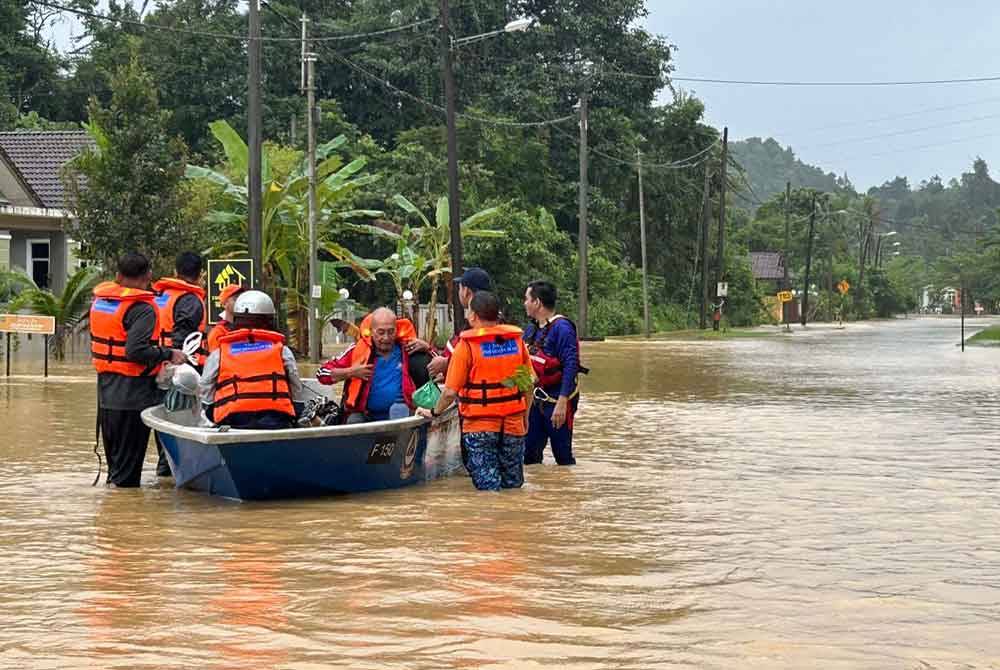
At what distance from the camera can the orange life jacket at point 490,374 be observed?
11.9 meters

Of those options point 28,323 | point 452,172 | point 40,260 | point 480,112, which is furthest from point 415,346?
point 480,112

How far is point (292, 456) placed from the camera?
11.1 metres

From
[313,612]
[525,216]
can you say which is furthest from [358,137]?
[313,612]

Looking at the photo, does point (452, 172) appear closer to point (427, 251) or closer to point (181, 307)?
point (427, 251)

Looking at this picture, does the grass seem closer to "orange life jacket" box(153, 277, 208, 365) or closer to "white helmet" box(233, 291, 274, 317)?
"orange life jacket" box(153, 277, 208, 365)

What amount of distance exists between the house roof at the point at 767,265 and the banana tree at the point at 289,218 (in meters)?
83.9

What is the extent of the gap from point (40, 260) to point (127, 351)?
31255 mm

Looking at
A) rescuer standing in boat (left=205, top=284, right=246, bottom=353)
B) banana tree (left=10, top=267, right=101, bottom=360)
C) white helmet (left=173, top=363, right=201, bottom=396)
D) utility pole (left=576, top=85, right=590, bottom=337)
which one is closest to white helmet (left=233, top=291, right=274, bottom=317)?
white helmet (left=173, top=363, right=201, bottom=396)

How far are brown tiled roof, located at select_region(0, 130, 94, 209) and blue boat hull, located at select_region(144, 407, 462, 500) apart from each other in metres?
30.5

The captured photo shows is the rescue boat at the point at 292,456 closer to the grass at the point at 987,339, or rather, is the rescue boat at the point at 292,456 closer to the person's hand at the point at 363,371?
the person's hand at the point at 363,371

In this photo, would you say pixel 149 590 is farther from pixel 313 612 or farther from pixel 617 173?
pixel 617 173

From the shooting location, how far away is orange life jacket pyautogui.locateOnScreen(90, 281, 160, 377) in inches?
471

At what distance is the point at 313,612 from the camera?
774 centimetres

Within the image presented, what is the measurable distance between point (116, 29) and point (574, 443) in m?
55.7
